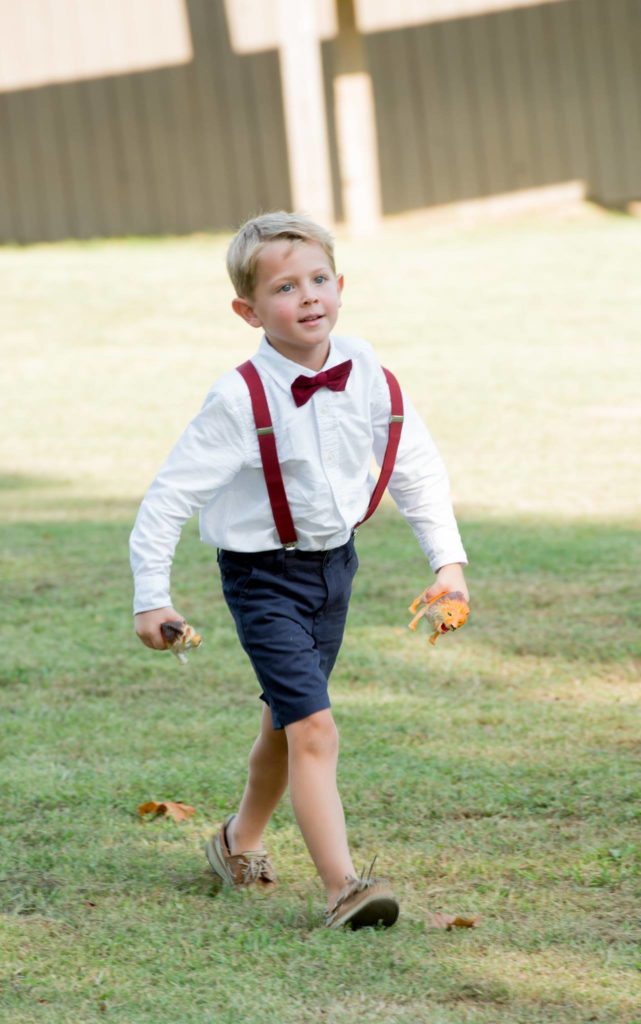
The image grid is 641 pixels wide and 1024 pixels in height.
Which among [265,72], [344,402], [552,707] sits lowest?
[552,707]

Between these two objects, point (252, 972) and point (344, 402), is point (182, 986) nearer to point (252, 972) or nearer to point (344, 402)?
point (252, 972)

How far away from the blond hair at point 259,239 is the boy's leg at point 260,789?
2.95 feet

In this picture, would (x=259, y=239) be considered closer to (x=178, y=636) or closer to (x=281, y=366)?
(x=281, y=366)

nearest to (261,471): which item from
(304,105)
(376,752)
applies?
(376,752)

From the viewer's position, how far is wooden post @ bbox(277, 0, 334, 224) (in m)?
12.8

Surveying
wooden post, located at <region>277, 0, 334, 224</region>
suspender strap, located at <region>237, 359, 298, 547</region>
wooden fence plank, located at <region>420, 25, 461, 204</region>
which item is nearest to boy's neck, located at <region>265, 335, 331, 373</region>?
suspender strap, located at <region>237, 359, 298, 547</region>

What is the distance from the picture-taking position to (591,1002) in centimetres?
267

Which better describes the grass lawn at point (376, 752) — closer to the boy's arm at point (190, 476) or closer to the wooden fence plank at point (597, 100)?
the boy's arm at point (190, 476)

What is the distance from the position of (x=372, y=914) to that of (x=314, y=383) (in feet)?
3.39

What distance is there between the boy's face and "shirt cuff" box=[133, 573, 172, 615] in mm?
538

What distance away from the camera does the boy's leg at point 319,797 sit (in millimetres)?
2979

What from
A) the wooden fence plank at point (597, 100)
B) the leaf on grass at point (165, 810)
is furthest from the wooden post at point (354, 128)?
the leaf on grass at point (165, 810)

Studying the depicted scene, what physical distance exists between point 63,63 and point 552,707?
12.5m

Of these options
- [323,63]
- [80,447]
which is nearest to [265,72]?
[323,63]
